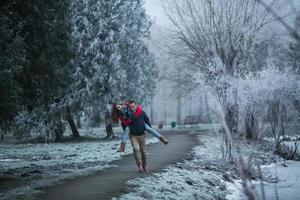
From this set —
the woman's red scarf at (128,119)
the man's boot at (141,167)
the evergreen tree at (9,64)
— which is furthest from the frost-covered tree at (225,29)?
the evergreen tree at (9,64)

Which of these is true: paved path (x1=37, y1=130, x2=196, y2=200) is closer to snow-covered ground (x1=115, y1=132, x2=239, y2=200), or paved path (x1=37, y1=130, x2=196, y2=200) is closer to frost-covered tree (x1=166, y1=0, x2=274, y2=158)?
snow-covered ground (x1=115, y1=132, x2=239, y2=200)

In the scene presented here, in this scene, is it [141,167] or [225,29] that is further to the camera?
[225,29]

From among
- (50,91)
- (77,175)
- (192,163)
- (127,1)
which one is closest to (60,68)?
(50,91)

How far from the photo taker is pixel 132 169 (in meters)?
14.3

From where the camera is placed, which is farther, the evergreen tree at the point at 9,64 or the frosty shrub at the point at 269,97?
the frosty shrub at the point at 269,97

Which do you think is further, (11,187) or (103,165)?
(103,165)

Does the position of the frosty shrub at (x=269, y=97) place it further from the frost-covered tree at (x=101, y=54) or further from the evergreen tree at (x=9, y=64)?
the evergreen tree at (x=9, y=64)

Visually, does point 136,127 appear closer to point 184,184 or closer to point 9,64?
point 184,184

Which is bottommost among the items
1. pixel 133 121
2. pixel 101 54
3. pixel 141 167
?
pixel 141 167

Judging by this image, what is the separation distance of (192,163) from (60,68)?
241 inches

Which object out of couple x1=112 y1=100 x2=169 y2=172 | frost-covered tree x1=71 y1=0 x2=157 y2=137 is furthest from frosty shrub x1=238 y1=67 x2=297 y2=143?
frost-covered tree x1=71 y1=0 x2=157 y2=137

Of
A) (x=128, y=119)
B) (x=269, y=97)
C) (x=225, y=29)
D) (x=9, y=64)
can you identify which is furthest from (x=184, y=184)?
(x=225, y=29)

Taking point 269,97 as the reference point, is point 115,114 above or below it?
below

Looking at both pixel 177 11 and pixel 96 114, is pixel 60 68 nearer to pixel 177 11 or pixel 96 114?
pixel 177 11
